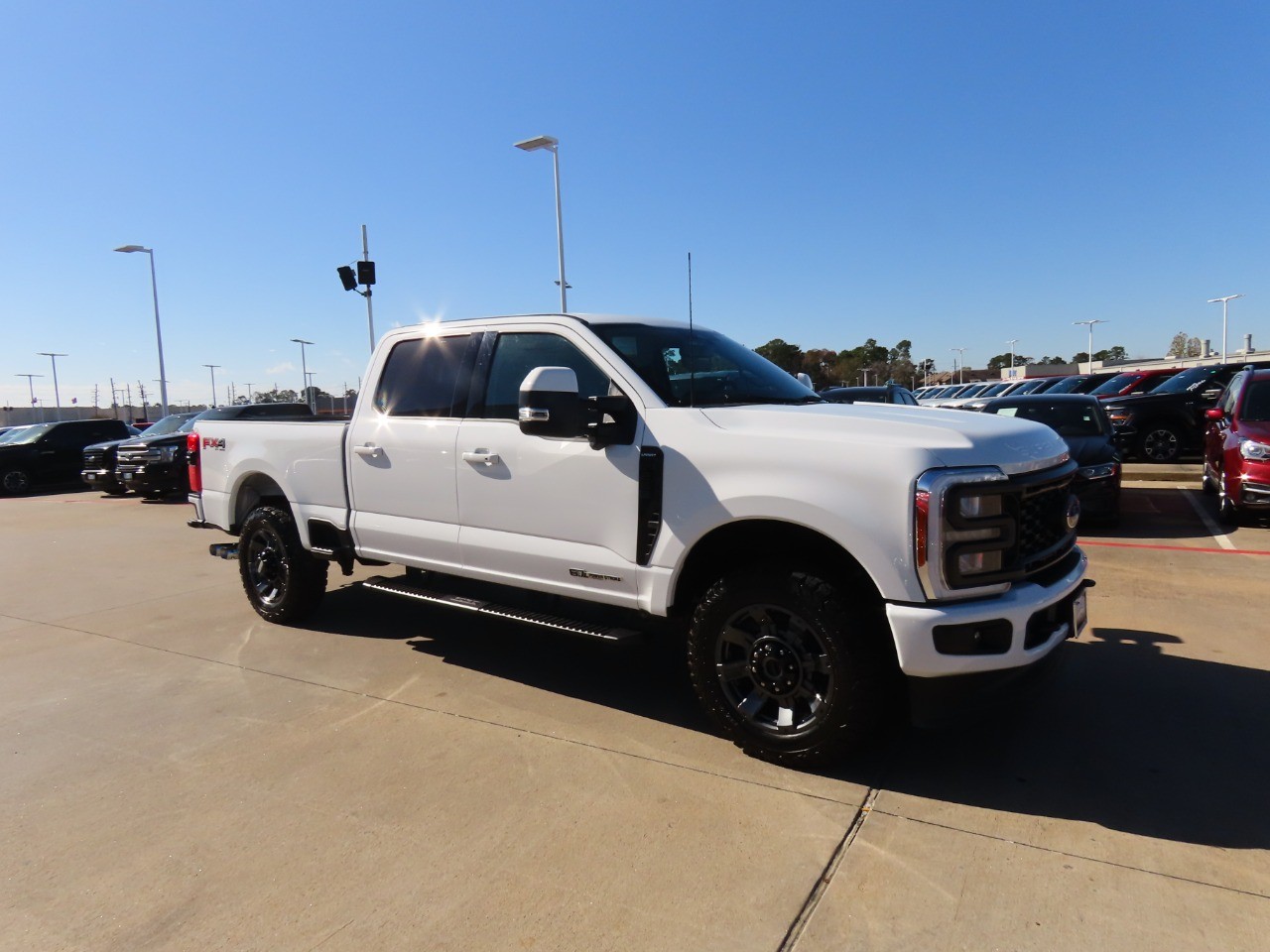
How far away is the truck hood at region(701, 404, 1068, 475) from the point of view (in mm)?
3137

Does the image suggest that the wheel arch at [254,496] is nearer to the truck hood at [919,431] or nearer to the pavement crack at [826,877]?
the truck hood at [919,431]

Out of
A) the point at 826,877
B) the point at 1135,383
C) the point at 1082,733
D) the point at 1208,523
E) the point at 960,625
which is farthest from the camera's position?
the point at 1135,383

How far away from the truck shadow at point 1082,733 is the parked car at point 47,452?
18.1m

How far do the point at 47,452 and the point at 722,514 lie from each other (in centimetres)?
2079

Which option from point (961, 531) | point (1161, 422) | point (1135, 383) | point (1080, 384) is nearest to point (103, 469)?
point (961, 531)

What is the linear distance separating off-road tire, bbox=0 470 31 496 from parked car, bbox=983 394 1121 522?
65.8 feet

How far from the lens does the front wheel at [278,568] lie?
18.8 ft

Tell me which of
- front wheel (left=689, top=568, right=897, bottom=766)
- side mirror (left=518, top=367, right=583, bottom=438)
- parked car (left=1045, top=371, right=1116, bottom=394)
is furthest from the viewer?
parked car (left=1045, top=371, right=1116, bottom=394)

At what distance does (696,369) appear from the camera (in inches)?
165

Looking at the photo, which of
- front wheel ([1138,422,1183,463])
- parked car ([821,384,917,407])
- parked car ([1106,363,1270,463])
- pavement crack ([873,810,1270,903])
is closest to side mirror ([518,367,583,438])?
pavement crack ([873,810,1270,903])

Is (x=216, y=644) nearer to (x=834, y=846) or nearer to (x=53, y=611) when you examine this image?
(x=53, y=611)

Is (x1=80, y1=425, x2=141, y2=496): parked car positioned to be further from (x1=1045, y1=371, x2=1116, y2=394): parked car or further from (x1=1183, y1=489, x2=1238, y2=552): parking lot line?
(x1=1045, y1=371, x2=1116, y2=394): parked car

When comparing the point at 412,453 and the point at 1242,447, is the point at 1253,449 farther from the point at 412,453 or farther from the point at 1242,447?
the point at 412,453

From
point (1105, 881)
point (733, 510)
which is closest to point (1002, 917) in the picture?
point (1105, 881)
